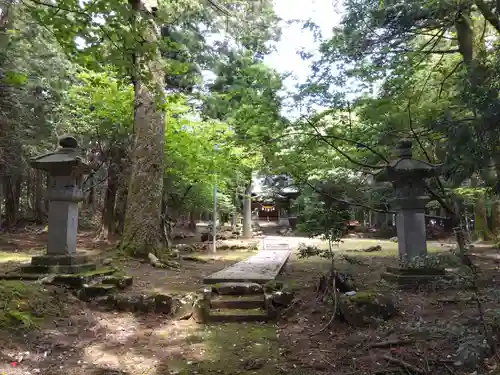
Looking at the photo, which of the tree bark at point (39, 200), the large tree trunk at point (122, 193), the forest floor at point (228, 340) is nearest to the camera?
the forest floor at point (228, 340)

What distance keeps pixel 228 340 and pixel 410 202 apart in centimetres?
460

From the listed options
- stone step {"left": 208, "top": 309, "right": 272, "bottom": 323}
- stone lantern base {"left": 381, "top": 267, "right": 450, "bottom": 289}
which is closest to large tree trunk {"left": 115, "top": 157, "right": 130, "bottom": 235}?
stone step {"left": 208, "top": 309, "right": 272, "bottom": 323}

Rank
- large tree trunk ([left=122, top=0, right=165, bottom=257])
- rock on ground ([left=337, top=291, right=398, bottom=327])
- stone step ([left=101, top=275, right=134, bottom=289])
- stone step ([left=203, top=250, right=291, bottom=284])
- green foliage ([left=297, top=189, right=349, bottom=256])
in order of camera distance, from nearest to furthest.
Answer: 1. rock on ground ([left=337, top=291, right=398, bottom=327])
2. green foliage ([left=297, top=189, right=349, bottom=256])
3. stone step ([left=101, top=275, right=134, bottom=289])
4. stone step ([left=203, top=250, right=291, bottom=284])
5. large tree trunk ([left=122, top=0, right=165, bottom=257])

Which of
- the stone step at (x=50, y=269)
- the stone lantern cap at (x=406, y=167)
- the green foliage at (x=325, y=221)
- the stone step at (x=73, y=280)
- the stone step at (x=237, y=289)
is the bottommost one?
the stone step at (x=237, y=289)

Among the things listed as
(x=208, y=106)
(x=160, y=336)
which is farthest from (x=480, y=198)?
(x=160, y=336)

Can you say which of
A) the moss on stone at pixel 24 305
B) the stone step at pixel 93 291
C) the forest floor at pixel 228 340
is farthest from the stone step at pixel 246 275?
the moss on stone at pixel 24 305

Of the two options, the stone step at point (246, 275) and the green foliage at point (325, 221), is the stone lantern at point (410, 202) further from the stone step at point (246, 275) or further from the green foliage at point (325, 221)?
the stone step at point (246, 275)

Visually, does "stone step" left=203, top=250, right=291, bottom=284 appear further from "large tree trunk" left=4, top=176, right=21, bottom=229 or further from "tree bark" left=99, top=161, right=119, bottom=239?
"large tree trunk" left=4, top=176, right=21, bottom=229

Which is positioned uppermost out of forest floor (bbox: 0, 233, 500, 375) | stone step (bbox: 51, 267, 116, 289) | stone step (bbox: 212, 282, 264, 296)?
stone step (bbox: 51, 267, 116, 289)

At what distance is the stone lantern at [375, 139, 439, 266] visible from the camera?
7.43m

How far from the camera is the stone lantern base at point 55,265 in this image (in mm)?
6797

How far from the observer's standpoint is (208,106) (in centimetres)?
1736

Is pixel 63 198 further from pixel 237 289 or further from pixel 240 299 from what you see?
pixel 240 299

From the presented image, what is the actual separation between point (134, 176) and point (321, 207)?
6.14 meters
